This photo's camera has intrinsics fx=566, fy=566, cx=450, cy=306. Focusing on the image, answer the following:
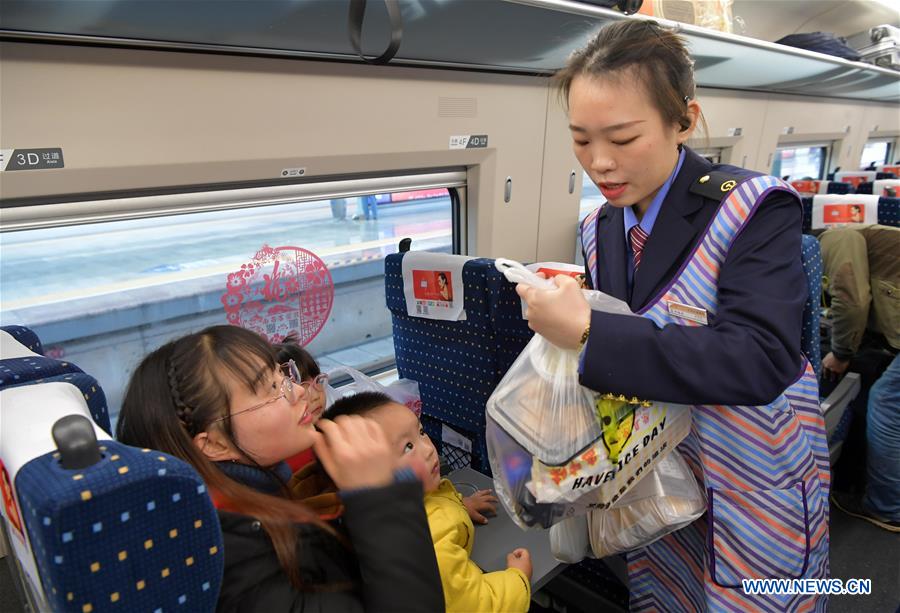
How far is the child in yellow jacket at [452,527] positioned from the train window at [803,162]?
24.1ft

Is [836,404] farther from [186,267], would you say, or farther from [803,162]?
[803,162]

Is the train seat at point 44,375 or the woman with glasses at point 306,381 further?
the woman with glasses at point 306,381

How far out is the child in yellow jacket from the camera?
135 cm

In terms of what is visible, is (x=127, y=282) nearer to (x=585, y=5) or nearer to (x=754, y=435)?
(x=585, y=5)

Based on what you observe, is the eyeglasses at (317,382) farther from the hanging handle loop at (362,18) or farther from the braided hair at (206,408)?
the hanging handle loop at (362,18)

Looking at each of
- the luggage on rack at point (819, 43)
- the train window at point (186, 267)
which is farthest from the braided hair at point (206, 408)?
the luggage on rack at point (819, 43)

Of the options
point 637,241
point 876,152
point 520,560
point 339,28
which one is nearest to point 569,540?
point 520,560

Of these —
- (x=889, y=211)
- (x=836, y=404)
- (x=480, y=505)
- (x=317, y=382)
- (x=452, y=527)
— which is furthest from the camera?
(x=889, y=211)

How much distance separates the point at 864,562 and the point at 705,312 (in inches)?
107

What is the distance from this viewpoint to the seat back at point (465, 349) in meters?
1.97

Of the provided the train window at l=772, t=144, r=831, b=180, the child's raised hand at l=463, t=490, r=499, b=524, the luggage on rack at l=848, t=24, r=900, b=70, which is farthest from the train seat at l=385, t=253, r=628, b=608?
the train window at l=772, t=144, r=831, b=180

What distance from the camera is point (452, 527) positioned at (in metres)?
1.50

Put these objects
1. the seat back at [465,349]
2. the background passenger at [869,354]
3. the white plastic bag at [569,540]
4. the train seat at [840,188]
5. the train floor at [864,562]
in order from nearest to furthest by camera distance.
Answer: the white plastic bag at [569,540] < the seat back at [465,349] < the train floor at [864,562] < the background passenger at [869,354] < the train seat at [840,188]

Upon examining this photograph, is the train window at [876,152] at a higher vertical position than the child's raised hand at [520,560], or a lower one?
higher
